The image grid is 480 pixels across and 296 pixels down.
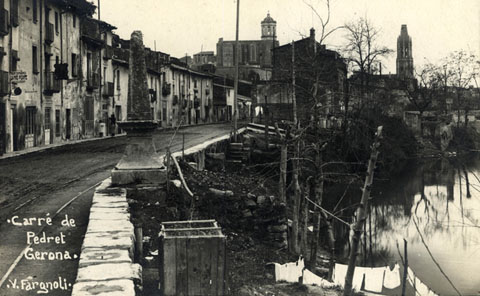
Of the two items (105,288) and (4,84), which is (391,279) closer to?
(105,288)

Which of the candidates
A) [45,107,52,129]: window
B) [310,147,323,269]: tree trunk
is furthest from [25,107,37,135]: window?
[310,147,323,269]: tree trunk

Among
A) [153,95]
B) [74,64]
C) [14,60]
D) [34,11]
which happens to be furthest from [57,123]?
[153,95]

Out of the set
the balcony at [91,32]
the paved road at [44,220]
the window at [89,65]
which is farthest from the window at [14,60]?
the window at [89,65]

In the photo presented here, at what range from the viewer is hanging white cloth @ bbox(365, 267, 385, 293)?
1207 centimetres

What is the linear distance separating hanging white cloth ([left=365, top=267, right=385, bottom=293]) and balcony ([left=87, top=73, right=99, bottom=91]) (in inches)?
956

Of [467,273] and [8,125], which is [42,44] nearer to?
[8,125]

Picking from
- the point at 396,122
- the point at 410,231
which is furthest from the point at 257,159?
the point at 396,122

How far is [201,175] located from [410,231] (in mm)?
10097

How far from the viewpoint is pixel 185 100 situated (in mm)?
52531

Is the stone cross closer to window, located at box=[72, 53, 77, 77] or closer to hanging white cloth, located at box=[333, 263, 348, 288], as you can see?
hanging white cloth, located at box=[333, 263, 348, 288]

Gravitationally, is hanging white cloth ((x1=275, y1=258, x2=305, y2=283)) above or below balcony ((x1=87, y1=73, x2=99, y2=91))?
below

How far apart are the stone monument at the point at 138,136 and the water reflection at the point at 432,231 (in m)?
5.04

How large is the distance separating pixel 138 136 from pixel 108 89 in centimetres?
2691

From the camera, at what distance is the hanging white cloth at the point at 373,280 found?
12.1 m
